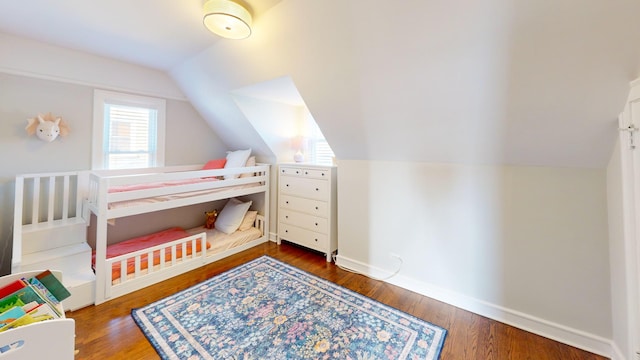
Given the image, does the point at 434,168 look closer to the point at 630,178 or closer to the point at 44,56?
the point at 630,178

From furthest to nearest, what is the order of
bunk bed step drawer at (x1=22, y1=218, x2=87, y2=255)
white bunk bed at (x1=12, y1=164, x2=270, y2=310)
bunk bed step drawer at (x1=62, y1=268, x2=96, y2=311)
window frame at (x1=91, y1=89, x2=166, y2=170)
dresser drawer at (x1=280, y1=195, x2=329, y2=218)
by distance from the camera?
dresser drawer at (x1=280, y1=195, x2=329, y2=218) → window frame at (x1=91, y1=89, x2=166, y2=170) → bunk bed step drawer at (x1=22, y1=218, x2=87, y2=255) → white bunk bed at (x1=12, y1=164, x2=270, y2=310) → bunk bed step drawer at (x1=62, y1=268, x2=96, y2=311)

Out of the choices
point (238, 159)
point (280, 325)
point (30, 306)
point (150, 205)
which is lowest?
point (280, 325)

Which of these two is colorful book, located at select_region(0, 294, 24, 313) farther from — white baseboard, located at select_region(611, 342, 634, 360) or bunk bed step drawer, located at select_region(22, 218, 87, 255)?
white baseboard, located at select_region(611, 342, 634, 360)

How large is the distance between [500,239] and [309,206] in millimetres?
1850

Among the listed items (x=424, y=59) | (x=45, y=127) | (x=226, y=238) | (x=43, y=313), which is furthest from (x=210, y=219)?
(x=424, y=59)

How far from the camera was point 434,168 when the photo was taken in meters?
2.11

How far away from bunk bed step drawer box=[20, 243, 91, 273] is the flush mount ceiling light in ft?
7.55

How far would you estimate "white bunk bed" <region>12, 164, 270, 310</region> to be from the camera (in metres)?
2.01

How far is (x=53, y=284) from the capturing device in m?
1.35

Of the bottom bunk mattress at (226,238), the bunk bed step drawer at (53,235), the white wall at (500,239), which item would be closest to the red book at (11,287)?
the bunk bed step drawer at (53,235)

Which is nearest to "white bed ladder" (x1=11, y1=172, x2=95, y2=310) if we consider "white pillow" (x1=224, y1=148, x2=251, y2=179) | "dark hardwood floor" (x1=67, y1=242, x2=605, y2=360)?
"dark hardwood floor" (x1=67, y1=242, x2=605, y2=360)

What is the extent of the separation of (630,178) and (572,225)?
0.53 meters

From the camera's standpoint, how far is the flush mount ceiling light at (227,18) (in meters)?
1.56

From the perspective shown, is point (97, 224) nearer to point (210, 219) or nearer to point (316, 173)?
point (210, 219)
